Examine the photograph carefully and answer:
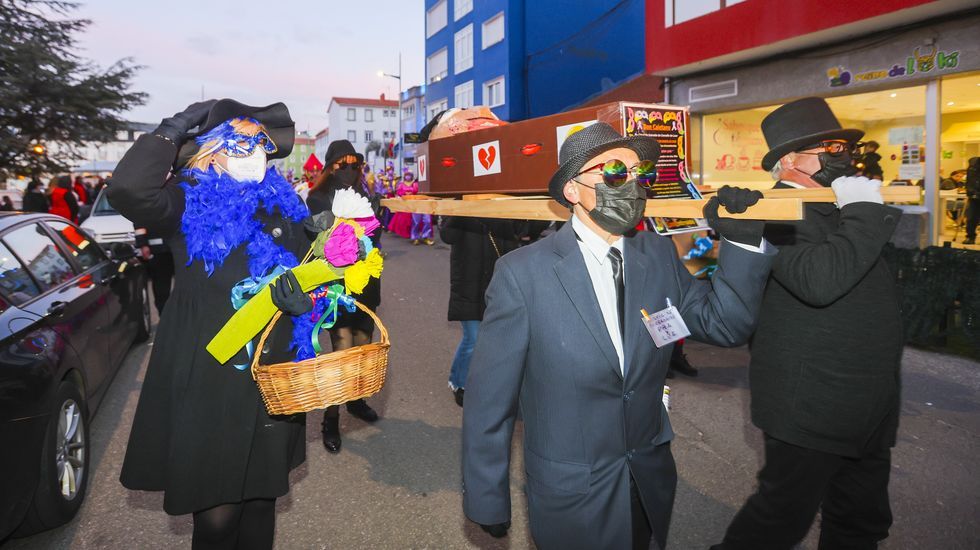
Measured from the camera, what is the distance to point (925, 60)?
8.36 metres

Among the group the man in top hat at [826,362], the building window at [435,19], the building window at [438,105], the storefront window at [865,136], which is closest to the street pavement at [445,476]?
the man in top hat at [826,362]

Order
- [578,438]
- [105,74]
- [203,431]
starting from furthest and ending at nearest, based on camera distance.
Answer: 1. [105,74]
2. [203,431]
3. [578,438]

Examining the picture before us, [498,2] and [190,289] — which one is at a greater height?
[498,2]

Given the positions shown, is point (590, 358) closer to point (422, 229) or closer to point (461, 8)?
point (422, 229)

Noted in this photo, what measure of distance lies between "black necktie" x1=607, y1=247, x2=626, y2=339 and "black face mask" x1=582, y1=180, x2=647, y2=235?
93mm

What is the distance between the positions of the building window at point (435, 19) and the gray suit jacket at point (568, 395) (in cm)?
3631

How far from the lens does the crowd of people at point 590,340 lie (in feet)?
6.57

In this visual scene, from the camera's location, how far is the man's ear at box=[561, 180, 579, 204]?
220 centimetres

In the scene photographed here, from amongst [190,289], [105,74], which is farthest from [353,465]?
[105,74]

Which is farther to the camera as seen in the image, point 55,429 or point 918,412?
point 918,412

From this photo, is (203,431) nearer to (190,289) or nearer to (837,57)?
(190,289)

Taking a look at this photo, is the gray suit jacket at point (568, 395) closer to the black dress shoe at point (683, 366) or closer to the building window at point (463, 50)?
the black dress shoe at point (683, 366)

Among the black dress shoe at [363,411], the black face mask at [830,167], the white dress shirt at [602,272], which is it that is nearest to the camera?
the white dress shirt at [602,272]

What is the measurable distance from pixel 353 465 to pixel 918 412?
15.4 ft
